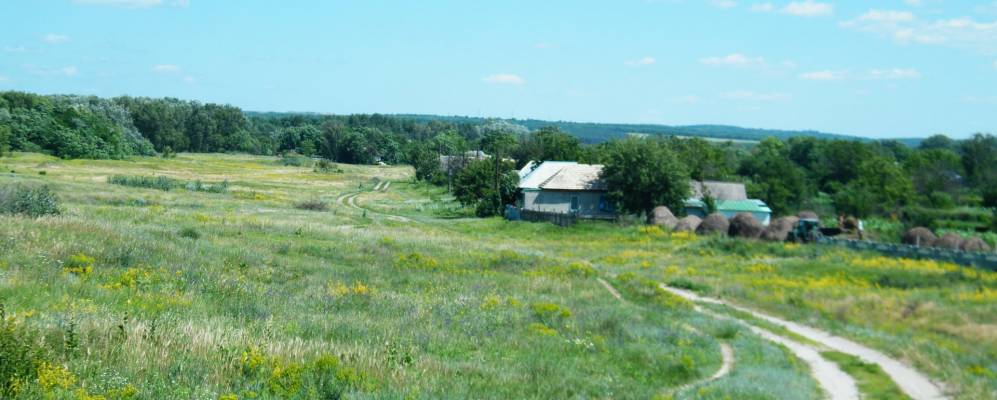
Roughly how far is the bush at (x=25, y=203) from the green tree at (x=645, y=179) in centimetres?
4184

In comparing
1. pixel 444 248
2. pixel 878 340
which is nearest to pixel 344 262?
pixel 444 248

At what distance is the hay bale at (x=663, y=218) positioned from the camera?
184ft

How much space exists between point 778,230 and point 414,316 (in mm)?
37992

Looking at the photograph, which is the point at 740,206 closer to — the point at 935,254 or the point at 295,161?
the point at 935,254

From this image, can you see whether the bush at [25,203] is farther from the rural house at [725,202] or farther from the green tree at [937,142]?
the green tree at [937,142]

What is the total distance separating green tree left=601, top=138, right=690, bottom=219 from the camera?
61.7m

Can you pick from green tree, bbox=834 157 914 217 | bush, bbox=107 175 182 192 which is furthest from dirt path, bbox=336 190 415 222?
green tree, bbox=834 157 914 217

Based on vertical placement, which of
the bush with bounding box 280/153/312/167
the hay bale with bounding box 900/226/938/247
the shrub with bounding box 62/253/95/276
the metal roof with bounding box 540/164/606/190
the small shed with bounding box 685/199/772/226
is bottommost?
the bush with bounding box 280/153/312/167

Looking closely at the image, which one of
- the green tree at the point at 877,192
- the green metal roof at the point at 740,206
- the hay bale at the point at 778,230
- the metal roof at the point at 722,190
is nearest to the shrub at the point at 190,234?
the hay bale at the point at 778,230

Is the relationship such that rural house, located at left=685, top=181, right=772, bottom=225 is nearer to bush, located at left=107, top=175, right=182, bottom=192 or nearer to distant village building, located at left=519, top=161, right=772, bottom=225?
distant village building, located at left=519, top=161, right=772, bottom=225

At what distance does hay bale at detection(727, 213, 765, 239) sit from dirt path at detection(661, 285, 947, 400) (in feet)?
80.6

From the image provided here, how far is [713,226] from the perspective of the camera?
5209cm

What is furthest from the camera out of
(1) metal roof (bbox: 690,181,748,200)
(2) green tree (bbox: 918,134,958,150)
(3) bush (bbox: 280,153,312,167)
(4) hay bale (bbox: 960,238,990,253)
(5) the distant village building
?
(2) green tree (bbox: 918,134,958,150)

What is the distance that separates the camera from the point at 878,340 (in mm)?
20266
